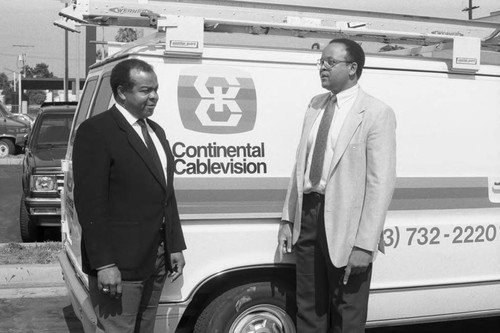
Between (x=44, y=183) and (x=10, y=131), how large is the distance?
15066 millimetres

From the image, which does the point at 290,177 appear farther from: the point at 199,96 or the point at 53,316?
the point at 53,316

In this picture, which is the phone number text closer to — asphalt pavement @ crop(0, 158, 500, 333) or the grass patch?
asphalt pavement @ crop(0, 158, 500, 333)

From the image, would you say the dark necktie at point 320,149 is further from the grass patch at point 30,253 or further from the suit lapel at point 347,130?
the grass patch at point 30,253

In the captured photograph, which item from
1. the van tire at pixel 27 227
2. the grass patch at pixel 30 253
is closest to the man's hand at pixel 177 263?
the grass patch at pixel 30 253

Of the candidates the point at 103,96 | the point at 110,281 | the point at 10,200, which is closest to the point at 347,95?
the point at 103,96

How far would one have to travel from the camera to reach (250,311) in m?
4.30

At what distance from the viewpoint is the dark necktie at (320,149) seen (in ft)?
13.0

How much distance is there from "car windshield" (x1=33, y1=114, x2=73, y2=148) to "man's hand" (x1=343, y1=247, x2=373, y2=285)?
619 cm

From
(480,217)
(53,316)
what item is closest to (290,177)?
(480,217)

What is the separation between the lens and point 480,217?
15.5ft

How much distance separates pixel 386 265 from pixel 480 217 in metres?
0.78

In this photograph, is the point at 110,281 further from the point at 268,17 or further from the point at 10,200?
the point at 10,200

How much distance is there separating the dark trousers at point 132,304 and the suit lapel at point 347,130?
1.05 m

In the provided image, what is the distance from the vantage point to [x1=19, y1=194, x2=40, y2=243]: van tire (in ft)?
29.1
